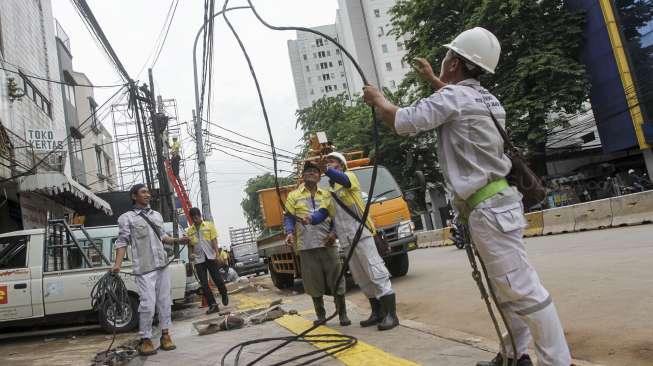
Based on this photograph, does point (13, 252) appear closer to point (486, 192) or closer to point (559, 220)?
point (486, 192)

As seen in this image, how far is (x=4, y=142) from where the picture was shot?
11.0 m

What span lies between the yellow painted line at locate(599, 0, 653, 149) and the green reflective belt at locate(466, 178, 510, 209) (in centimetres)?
2129

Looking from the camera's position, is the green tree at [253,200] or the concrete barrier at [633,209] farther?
the green tree at [253,200]

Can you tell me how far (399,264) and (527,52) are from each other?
1415 centimetres

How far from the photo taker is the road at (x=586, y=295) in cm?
362

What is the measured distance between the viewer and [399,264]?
10008 millimetres

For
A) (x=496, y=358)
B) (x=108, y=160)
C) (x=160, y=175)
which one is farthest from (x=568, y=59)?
(x=108, y=160)

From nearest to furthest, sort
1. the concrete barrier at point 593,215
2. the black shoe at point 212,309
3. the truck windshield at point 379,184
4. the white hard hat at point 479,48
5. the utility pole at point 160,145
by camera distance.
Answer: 1. the white hard hat at point 479,48
2. the black shoe at point 212,309
3. the truck windshield at point 379,184
4. the concrete barrier at point 593,215
5. the utility pole at point 160,145

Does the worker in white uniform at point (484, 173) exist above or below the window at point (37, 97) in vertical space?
below

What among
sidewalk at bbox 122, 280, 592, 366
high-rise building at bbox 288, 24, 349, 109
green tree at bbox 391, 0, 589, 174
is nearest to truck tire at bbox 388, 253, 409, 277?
sidewalk at bbox 122, 280, 592, 366

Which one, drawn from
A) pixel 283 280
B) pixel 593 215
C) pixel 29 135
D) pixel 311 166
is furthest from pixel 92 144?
pixel 311 166

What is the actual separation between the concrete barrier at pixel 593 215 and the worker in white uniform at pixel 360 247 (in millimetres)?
8531

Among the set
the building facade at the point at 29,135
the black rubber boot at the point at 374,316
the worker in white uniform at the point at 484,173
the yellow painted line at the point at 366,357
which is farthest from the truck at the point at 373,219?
the worker in white uniform at the point at 484,173

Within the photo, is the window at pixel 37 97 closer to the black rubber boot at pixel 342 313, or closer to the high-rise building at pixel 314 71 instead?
the black rubber boot at pixel 342 313
